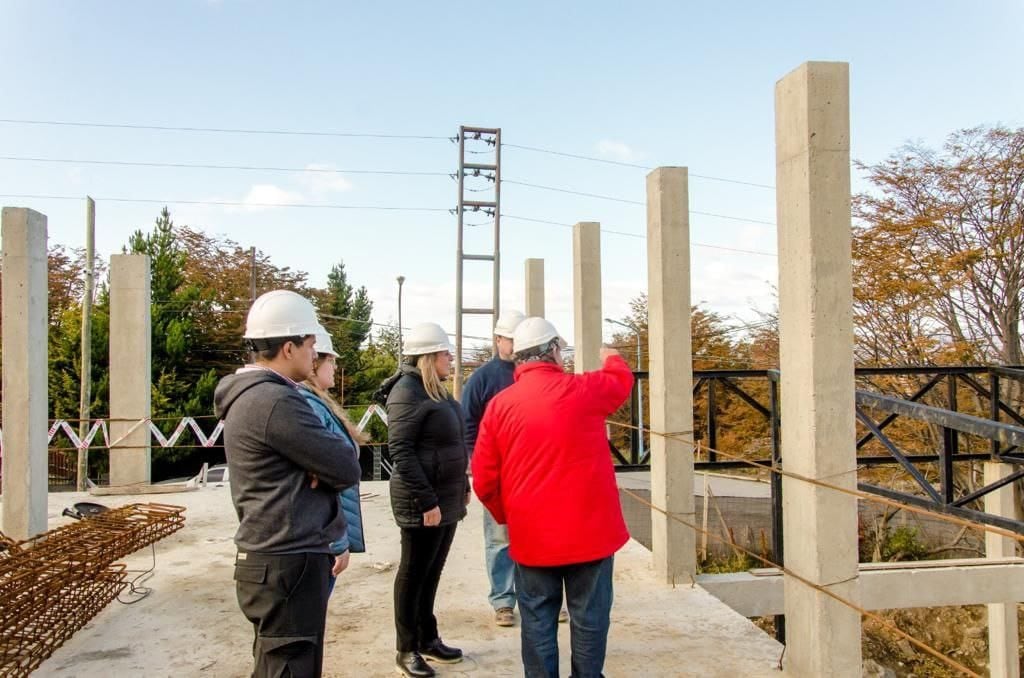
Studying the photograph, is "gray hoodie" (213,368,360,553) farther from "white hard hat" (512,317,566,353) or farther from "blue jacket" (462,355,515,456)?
"blue jacket" (462,355,515,456)

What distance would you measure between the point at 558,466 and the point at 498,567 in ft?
6.42

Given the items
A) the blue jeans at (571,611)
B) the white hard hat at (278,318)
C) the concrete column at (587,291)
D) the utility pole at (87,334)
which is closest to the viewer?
the white hard hat at (278,318)

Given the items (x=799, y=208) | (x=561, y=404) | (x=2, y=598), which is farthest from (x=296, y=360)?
(x=2, y=598)

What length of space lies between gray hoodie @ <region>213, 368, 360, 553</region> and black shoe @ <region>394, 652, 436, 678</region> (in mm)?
1553

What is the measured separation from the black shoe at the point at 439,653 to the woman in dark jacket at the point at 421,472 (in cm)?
13

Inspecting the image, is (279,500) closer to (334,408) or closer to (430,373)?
(334,408)

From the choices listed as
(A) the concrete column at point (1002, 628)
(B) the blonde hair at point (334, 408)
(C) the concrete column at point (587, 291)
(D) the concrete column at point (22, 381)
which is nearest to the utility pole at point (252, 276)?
(D) the concrete column at point (22, 381)

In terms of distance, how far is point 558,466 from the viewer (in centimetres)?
274

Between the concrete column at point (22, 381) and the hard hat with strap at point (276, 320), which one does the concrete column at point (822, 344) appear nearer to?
the hard hat with strap at point (276, 320)

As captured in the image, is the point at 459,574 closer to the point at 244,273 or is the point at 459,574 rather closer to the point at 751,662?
the point at 751,662

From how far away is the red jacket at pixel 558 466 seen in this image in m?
2.72

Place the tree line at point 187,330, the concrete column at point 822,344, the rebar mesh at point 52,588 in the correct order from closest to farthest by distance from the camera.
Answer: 1. the concrete column at point 822,344
2. the rebar mesh at point 52,588
3. the tree line at point 187,330

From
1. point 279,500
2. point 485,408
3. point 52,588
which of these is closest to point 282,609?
point 279,500

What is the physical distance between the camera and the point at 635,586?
17.1ft
